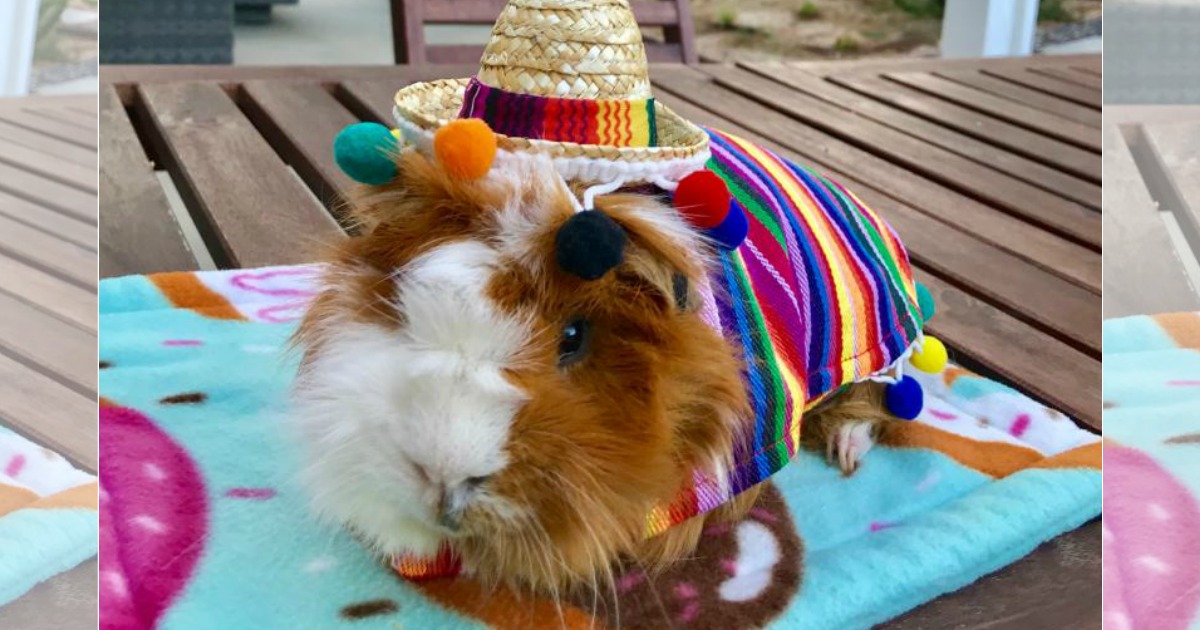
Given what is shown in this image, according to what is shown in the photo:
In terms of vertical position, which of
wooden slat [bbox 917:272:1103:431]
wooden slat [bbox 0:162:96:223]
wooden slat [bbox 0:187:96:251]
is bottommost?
wooden slat [bbox 917:272:1103:431]

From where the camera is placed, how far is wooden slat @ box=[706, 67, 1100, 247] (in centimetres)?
129

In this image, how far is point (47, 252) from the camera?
570 millimetres

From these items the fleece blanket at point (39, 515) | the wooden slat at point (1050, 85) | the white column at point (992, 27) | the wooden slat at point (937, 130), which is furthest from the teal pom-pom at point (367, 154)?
the white column at point (992, 27)

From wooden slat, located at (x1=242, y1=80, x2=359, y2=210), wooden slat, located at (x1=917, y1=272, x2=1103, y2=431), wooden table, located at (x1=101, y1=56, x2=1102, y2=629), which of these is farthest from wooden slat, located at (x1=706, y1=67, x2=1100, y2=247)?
wooden slat, located at (x1=242, y1=80, x2=359, y2=210)

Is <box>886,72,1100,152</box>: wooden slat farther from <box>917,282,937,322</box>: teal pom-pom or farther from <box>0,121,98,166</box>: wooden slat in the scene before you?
<box>0,121,98,166</box>: wooden slat

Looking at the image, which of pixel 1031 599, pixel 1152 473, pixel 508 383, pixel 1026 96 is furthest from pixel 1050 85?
pixel 508 383

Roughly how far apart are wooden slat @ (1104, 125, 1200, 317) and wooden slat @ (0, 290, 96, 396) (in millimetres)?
638

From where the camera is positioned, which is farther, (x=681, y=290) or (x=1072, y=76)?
A: (x=1072, y=76)

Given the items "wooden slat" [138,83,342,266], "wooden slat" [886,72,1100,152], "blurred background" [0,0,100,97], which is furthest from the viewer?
"wooden slat" [886,72,1100,152]

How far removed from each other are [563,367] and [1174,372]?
1.96 ft

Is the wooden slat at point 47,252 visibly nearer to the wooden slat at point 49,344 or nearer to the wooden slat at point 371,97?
the wooden slat at point 49,344

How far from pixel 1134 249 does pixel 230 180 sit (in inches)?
38.6

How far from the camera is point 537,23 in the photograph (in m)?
0.58

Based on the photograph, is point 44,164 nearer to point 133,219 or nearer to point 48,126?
point 48,126
